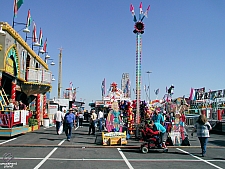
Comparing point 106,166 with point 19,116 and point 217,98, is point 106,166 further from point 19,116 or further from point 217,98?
point 217,98

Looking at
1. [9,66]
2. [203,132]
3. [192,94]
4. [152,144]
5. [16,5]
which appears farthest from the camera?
[192,94]

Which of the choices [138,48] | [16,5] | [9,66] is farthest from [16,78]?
[138,48]

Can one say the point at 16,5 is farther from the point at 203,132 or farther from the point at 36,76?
the point at 203,132

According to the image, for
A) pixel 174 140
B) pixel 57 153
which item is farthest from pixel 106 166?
pixel 174 140

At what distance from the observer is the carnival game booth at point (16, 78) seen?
1515cm

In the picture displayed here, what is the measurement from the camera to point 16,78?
2075cm

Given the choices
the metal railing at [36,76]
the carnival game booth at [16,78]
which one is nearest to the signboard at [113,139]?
the carnival game booth at [16,78]

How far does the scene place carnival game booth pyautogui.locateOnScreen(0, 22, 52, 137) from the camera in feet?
49.7

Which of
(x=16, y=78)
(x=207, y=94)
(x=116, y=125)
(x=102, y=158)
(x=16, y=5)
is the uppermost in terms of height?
(x=16, y=5)

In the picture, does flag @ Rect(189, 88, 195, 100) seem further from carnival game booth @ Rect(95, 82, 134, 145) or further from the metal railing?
the metal railing

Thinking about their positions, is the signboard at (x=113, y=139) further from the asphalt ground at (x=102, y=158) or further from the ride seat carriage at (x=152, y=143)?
the ride seat carriage at (x=152, y=143)

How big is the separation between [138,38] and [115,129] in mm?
5956

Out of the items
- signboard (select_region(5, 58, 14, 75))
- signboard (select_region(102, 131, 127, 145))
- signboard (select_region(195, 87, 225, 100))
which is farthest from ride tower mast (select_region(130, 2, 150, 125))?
signboard (select_region(195, 87, 225, 100))

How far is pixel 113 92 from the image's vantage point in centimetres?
2158
